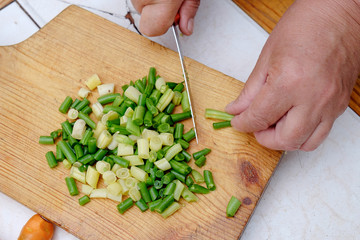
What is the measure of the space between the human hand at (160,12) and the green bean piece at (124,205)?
2.65ft

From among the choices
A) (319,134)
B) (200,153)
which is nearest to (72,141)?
(200,153)

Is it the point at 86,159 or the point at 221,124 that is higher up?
the point at 221,124

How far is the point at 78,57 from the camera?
2.03 metres

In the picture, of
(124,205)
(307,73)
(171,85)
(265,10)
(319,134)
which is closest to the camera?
(307,73)

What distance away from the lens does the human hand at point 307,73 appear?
152 centimetres

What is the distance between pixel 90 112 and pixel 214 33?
0.87 m

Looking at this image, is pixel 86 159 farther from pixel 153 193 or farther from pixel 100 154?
pixel 153 193

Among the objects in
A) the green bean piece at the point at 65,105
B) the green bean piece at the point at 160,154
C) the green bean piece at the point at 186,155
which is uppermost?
the green bean piece at the point at 186,155

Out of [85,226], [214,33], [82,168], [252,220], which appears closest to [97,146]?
[82,168]

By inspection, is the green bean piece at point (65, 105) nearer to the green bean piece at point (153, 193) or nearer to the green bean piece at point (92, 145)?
the green bean piece at point (92, 145)

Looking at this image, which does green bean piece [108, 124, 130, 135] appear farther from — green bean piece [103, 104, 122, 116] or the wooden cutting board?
A: the wooden cutting board

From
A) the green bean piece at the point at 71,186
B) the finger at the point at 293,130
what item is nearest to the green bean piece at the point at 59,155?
the green bean piece at the point at 71,186

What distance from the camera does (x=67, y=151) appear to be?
1.81m

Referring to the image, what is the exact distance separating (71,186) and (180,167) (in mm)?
495
